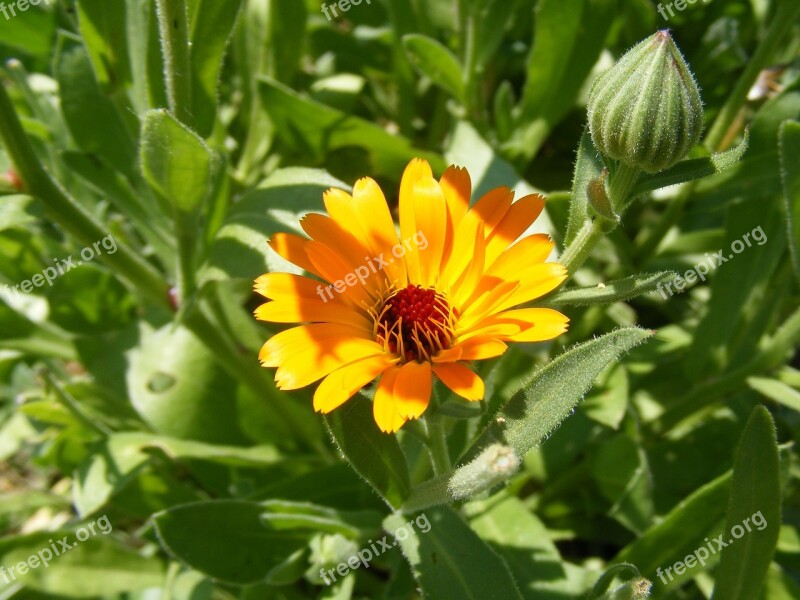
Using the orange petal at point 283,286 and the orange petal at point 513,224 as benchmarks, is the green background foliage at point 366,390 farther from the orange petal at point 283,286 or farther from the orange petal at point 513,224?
the orange petal at point 283,286

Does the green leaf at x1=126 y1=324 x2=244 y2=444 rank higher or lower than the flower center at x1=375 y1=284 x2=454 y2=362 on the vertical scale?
lower

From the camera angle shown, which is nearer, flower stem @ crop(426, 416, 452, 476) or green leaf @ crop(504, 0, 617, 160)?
flower stem @ crop(426, 416, 452, 476)

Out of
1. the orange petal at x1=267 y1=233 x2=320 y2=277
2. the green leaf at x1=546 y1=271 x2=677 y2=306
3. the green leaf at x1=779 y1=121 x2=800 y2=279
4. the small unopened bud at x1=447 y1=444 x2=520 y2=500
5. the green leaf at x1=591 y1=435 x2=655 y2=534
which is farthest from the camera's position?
the green leaf at x1=591 y1=435 x2=655 y2=534

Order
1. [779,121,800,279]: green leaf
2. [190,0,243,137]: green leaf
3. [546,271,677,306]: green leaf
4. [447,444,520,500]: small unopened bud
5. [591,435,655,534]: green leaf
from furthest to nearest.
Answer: [591,435,655,534]: green leaf → [779,121,800,279]: green leaf → [190,0,243,137]: green leaf → [546,271,677,306]: green leaf → [447,444,520,500]: small unopened bud

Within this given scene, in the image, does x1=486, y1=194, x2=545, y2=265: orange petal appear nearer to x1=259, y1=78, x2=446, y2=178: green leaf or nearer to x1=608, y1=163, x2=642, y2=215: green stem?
x1=608, y1=163, x2=642, y2=215: green stem

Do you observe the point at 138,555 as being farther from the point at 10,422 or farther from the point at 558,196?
the point at 558,196

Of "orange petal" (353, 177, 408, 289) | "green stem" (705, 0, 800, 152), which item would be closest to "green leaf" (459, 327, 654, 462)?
"orange petal" (353, 177, 408, 289)

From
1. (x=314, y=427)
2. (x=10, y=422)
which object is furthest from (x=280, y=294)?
(x=10, y=422)

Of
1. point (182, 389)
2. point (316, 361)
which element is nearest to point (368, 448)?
point (316, 361)

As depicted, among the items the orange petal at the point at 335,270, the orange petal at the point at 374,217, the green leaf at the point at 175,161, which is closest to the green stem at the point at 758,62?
the orange petal at the point at 374,217
